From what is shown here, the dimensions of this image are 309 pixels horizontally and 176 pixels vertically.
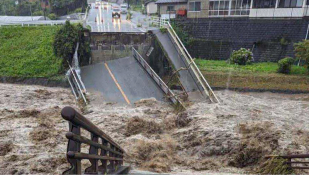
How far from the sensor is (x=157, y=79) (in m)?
14.1

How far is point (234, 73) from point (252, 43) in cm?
427

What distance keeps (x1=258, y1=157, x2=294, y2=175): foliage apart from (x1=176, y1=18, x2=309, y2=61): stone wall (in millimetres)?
14934

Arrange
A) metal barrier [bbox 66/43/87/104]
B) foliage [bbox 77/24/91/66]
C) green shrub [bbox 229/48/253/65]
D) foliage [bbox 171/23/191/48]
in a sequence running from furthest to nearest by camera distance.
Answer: foliage [bbox 171/23/191/48], green shrub [bbox 229/48/253/65], foliage [bbox 77/24/91/66], metal barrier [bbox 66/43/87/104]

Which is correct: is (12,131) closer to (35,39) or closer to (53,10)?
(35,39)

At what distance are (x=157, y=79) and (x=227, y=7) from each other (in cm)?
1281

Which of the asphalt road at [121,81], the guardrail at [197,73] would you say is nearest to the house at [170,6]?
the guardrail at [197,73]

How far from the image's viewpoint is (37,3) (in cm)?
4119

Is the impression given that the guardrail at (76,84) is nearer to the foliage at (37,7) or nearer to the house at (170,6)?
the house at (170,6)

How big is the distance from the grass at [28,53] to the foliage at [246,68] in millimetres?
10675

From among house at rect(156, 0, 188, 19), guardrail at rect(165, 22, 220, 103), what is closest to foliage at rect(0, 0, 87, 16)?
house at rect(156, 0, 188, 19)

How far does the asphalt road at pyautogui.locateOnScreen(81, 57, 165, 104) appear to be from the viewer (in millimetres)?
13045

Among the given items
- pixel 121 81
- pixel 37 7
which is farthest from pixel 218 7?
pixel 37 7

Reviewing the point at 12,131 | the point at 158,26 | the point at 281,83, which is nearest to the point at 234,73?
the point at 281,83

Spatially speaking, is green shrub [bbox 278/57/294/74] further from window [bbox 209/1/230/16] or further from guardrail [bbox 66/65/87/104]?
guardrail [bbox 66/65/87/104]
